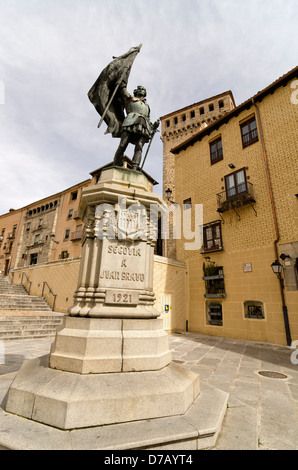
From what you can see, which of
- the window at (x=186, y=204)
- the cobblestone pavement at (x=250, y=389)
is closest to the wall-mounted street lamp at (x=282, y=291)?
the cobblestone pavement at (x=250, y=389)

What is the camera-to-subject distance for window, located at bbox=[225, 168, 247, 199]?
37.9 ft

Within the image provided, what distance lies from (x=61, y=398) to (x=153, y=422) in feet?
2.83

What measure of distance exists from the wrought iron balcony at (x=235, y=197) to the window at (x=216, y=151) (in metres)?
2.55

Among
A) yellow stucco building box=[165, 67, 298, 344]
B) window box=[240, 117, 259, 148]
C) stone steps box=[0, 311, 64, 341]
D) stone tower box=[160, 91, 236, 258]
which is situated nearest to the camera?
stone steps box=[0, 311, 64, 341]

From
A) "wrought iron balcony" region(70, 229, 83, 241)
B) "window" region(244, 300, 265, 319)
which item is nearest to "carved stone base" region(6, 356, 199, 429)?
"window" region(244, 300, 265, 319)

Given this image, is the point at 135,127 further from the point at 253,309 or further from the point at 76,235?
the point at 76,235

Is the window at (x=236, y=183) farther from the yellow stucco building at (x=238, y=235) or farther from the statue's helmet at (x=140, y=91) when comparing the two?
the statue's helmet at (x=140, y=91)

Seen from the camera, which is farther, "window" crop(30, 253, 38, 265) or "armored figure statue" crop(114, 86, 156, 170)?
"window" crop(30, 253, 38, 265)

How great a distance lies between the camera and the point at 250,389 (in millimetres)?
3600

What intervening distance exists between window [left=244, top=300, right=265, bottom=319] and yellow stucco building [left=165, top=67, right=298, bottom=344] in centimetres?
4

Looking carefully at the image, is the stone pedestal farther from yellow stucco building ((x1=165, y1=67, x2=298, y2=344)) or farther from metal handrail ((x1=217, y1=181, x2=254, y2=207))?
metal handrail ((x1=217, y1=181, x2=254, y2=207))
